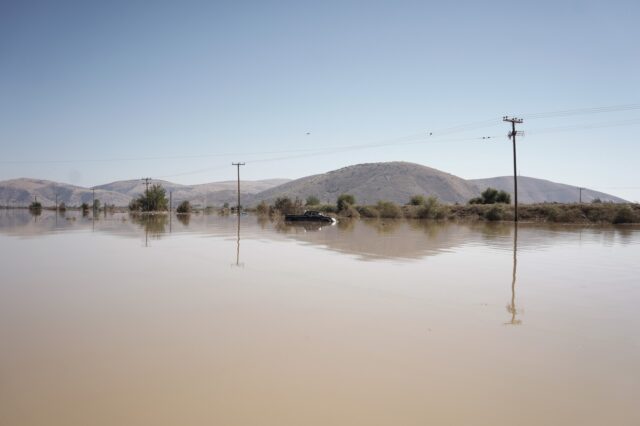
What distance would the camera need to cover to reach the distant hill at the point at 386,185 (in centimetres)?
13338

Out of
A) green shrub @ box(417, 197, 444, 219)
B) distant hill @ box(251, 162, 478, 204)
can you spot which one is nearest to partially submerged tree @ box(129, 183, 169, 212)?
distant hill @ box(251, 162, 478, 204)

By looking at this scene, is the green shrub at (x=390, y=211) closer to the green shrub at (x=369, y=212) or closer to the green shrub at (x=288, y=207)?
the green shrub at (x=369, y=212)

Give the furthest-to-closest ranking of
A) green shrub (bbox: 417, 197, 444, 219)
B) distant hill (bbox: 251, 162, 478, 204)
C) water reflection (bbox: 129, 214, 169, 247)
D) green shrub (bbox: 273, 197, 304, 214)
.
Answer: distant hill (bbox: 251, 162, 478, 204) < green shrub (bbox: 273, 197, 304, 214) < green shrub (bbox: 417, 197, 444, 219) < water reflection (bbox: 129, 214, 169, 247)

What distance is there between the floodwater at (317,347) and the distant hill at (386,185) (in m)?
116

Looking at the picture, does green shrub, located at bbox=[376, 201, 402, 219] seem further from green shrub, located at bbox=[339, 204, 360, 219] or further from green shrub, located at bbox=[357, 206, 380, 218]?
green shrub, located at bbox=[339, 204, 360, 219]

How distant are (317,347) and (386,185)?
438 feet

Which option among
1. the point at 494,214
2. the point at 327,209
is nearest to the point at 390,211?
the point at 494,214

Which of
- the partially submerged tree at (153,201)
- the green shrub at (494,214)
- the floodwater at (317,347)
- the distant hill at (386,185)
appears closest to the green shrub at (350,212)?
the green shrub at (494,214)

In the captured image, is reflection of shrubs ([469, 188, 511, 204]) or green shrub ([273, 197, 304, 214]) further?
reflection of shrubs ([469, 188, 511, 204])

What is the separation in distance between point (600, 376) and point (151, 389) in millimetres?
5448

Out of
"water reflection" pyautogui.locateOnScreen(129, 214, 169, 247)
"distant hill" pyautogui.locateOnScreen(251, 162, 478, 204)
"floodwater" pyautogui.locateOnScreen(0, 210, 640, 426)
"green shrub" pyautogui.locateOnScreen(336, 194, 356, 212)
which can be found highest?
"distant hill" pyautogui.locateOnScreen(251, 162, 478, 204)

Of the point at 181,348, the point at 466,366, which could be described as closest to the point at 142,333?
the point at 181,348

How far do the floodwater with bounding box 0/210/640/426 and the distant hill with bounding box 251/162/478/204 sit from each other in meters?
116

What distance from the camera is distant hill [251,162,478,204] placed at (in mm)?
133375
